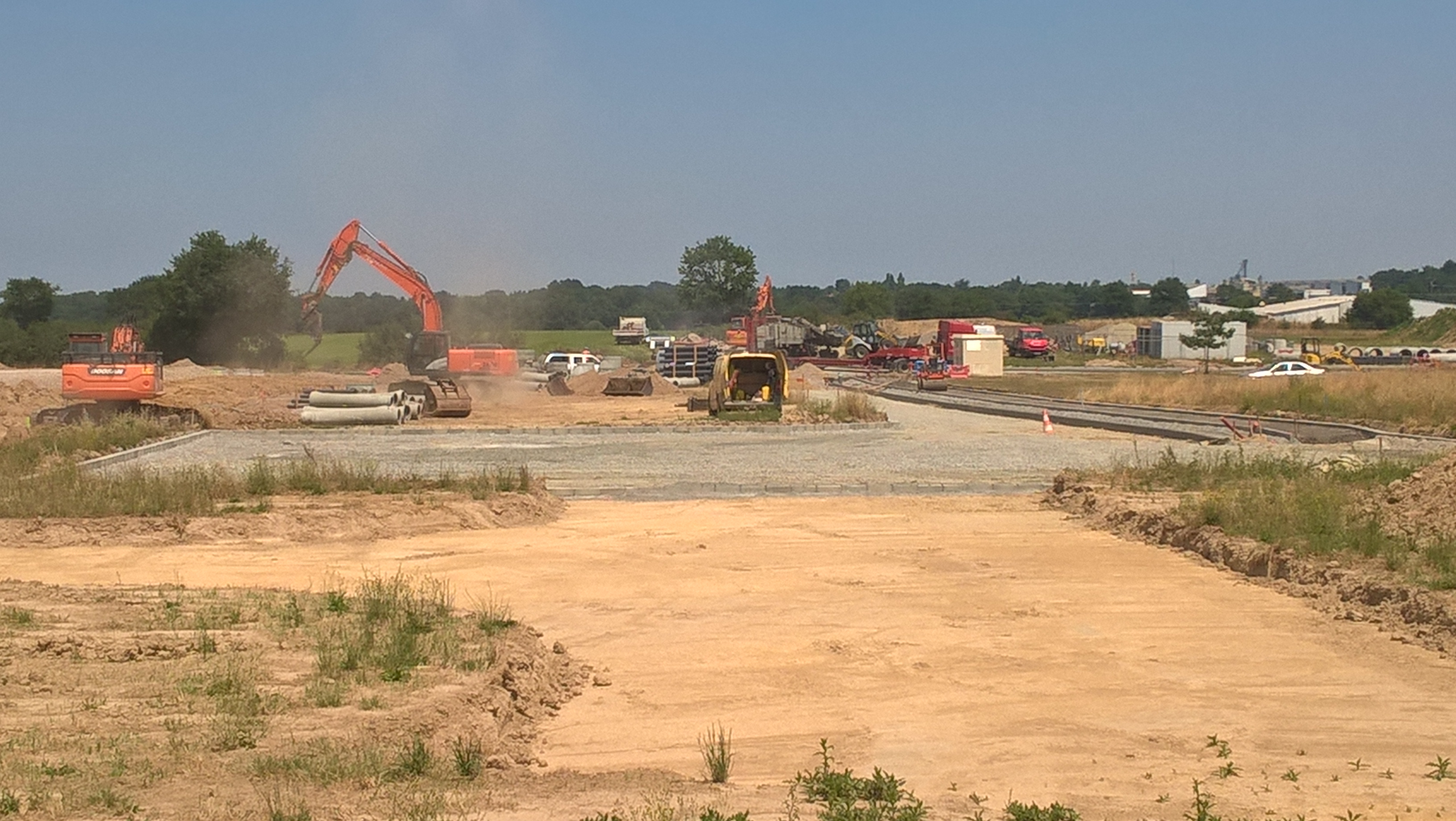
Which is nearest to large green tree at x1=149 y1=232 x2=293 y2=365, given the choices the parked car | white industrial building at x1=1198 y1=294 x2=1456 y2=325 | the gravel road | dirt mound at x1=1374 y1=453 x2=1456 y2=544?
the parked car

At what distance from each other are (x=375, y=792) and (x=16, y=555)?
35.7ft

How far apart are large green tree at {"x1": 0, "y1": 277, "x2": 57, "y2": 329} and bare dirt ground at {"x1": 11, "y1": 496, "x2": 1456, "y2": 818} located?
297 ft

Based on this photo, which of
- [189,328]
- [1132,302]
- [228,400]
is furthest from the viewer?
[1132,302]

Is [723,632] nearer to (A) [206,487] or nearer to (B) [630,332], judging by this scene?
(A) [206,487]

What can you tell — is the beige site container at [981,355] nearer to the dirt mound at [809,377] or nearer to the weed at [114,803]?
the dirt mound at [809,377]

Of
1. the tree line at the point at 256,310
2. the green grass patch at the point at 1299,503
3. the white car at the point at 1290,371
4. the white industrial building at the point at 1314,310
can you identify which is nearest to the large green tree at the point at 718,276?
the tree line at the point at 256,310

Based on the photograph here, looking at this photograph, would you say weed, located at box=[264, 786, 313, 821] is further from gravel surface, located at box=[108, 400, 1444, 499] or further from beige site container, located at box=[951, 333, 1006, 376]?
beige site container, located at box=[951, 333, 1006, 376]

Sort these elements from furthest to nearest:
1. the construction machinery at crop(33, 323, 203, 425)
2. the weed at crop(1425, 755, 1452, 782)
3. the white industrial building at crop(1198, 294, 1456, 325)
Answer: the white industrial building at crop(1198, 294, 1456, 325) < the construction machinery at crop(33, 323, 203, 425) < the weed at crop(1425, 755, 1452, 782)

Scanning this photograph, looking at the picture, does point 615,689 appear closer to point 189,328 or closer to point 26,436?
point 26,436

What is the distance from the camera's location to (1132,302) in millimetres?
185625

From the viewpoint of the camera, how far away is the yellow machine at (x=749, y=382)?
38.0 m

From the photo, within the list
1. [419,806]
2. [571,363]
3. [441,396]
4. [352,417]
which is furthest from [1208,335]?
[419,806]

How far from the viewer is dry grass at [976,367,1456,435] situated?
33844 mm

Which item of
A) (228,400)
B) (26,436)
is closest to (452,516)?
(26,436)
